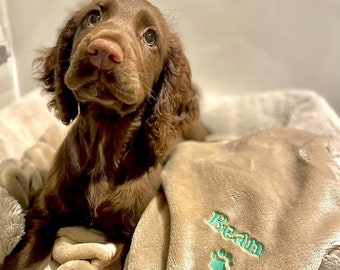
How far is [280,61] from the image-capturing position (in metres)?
2.21

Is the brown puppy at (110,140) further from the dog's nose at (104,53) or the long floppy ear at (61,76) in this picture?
the dog's nose at (104,53)

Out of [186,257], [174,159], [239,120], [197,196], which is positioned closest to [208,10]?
[239,120]

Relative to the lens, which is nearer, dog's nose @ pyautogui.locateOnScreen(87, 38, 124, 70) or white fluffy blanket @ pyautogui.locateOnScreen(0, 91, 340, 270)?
dog's nose @ pyautogui.locateOnScreen(87, 38, 124, 70)

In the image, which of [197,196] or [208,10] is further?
[208,10]

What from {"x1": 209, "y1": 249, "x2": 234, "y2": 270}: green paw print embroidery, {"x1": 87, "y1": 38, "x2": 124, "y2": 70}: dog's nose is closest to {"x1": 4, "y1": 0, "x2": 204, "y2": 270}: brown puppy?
{"x1": 87, "y1": 38, "x2": 124, "y2": 70}: dog's nose

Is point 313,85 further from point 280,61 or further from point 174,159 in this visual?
point 174,159

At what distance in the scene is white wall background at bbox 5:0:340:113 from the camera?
7.01ft

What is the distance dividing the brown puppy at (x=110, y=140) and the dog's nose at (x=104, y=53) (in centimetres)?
12

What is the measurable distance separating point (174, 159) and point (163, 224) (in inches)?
10.0

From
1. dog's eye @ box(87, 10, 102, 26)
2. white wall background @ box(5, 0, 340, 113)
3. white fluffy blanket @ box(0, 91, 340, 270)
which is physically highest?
dog's eye @ box(87, 10, 102, 26)

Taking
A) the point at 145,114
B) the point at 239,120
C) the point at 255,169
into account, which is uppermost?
the point at 145,114

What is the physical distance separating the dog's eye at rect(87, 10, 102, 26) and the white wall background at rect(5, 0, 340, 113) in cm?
88

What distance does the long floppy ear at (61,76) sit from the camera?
1.31 m

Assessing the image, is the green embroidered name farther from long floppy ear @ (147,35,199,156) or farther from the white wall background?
the white wall background
